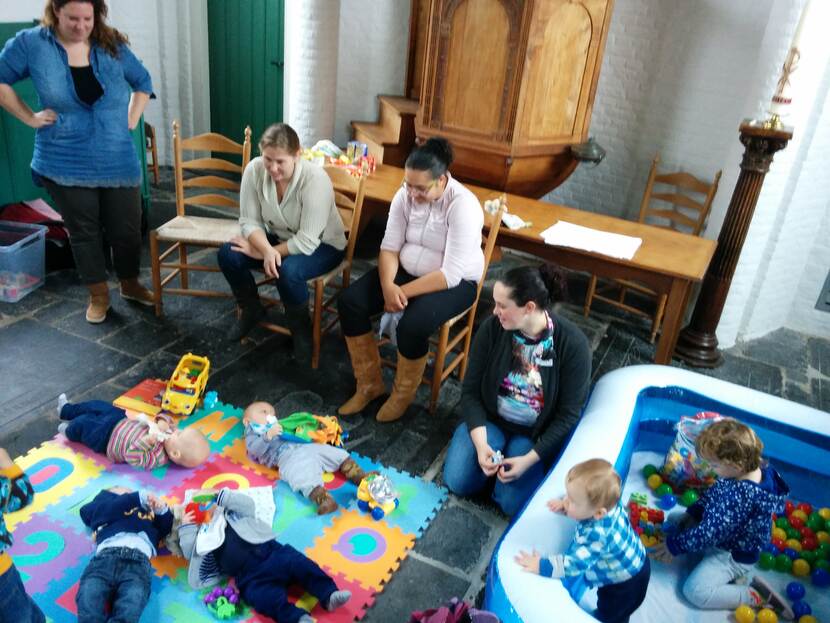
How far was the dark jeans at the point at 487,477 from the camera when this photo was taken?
248 cm

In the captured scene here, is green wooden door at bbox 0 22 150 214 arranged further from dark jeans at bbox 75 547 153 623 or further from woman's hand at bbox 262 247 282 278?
dark jeans at bbox 75 547 153 623

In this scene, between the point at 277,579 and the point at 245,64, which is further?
the point at 245,64

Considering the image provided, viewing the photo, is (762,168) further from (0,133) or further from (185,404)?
(0,133)

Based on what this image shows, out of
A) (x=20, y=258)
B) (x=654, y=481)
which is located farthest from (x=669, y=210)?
(x=20, y=258)

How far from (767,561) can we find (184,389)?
7.72 feet

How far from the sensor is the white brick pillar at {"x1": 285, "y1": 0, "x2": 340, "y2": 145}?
14.8 ft

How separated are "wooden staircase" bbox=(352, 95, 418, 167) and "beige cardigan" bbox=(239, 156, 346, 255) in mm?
1338

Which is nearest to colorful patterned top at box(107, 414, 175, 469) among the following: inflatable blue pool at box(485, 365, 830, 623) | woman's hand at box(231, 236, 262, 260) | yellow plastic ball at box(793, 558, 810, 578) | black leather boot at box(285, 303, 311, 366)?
black leather boot at box(285, 303, 311, 366)

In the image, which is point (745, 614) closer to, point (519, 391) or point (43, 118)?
point (519, 391)

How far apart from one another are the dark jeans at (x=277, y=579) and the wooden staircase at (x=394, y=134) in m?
2.97

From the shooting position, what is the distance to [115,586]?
6.51ft

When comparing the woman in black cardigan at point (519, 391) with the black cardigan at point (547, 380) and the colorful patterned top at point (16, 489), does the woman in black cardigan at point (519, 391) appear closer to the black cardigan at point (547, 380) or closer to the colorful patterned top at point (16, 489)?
the black cardigan at point (547, 380)

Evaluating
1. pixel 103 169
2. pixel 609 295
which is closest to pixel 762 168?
pixel 609 295

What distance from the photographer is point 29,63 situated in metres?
3.04
